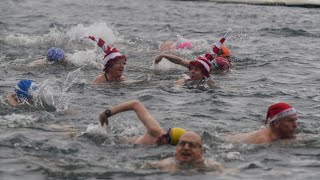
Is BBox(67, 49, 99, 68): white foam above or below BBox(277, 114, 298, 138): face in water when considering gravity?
above

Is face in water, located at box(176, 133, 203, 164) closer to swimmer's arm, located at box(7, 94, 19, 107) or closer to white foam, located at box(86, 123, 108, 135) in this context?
white foam, located at box(86, 123, 108, 135)

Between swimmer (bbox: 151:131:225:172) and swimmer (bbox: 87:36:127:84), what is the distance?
5453 mm

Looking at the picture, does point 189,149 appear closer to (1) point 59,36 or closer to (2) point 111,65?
(2) point 111,65

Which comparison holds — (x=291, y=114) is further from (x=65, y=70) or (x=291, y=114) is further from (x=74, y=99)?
(x=65, y=70)

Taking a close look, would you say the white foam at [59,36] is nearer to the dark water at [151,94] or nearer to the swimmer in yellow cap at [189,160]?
the dark water at [151,94]

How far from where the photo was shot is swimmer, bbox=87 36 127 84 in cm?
1352

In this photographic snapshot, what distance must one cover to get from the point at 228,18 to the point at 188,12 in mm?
2506

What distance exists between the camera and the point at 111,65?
1362 centimetres

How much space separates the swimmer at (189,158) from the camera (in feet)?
26.5

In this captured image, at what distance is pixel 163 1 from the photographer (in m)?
30.6

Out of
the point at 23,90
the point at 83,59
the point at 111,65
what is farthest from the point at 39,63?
the point at 23,90

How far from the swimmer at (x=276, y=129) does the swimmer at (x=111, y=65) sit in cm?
448

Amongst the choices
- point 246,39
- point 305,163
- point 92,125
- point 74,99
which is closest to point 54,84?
point 74,99

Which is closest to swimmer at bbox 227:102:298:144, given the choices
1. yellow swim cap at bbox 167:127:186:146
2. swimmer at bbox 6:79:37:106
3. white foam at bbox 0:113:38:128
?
yellow swim cap at bbox 167:127:186:146
